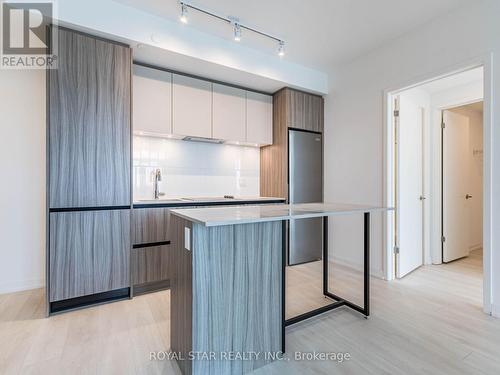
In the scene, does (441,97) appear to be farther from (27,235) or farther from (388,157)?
(27,235)

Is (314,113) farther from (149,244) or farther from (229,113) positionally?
(149,244)

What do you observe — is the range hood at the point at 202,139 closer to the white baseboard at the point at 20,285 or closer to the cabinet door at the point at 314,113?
the cabinet door at the point at 314,113

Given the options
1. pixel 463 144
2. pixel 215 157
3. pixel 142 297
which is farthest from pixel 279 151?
pixel 463 144

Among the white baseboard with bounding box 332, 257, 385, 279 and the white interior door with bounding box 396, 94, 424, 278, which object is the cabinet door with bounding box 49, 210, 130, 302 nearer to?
the white baseboard with bounding box 332, 257, 385, 279

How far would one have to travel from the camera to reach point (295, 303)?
2.33m

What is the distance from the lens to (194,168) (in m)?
3.37

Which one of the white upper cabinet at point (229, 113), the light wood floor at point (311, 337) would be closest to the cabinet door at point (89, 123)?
the light wood floor at point (311, 337)

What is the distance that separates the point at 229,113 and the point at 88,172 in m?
1.81

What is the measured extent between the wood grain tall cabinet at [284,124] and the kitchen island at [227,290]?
1.93m

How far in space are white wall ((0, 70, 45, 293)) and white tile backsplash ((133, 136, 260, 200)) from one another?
965 millimetres

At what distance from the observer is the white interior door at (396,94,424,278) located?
300 centimetres

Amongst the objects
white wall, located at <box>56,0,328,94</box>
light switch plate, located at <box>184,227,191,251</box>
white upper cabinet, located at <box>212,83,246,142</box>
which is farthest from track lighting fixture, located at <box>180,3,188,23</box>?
light switch plate, located at <box>184,227,191,251</box>

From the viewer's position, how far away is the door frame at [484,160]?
83.0 inches

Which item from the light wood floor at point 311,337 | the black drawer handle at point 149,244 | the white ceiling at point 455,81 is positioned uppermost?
the white ceiling at point 455,81
